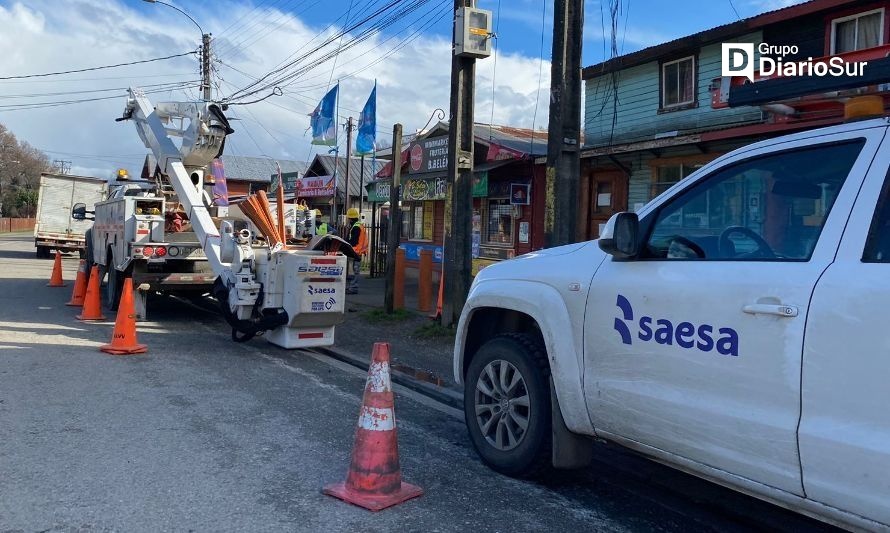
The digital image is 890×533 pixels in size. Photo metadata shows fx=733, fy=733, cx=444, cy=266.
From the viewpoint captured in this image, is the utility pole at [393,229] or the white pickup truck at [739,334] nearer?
the white pickup truck at [739,334]

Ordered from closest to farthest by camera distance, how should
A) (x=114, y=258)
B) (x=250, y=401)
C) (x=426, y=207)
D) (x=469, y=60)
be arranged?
1. (x=250, y=401)
2. (x=469, y=60)
3. (x=114, y=258)
4. (x=426, y=207)

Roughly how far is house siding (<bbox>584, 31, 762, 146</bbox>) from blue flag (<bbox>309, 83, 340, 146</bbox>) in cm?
829

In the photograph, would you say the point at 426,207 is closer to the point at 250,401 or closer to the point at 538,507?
the point at 250,401

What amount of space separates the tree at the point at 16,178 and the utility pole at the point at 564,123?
3438 inches

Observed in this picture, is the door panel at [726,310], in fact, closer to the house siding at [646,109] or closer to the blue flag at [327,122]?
the house siding at [646,109]

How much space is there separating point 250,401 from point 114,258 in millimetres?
6699

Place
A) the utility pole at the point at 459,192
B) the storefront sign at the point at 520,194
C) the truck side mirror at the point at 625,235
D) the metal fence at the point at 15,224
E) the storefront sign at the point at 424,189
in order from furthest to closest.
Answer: the metal fence at the point at 15,224 → the storefront sign at the point at 424,189 → the storefront sign at the point at 520,194 → the utility pole at the point at 459,192 → the truck side mirror at the point at 625,235

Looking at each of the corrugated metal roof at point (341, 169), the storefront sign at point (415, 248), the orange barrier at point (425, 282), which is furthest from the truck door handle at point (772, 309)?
the corrugated metal roof at point (341, 169)

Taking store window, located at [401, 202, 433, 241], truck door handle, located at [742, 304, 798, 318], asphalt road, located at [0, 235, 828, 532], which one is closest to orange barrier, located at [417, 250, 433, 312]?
asphalt road, located at [0, 235, 828, 532]

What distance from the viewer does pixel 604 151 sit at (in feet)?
47.3

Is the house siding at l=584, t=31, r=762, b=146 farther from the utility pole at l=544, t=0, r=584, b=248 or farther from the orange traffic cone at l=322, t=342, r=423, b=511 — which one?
the orange traffic cone at l=322, t=342, r=423, b=511

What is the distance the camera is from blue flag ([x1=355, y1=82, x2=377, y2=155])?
68.8ft

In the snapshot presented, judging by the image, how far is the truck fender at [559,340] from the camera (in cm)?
409

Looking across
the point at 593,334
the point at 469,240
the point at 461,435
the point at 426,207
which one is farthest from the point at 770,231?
the point at 426,207
